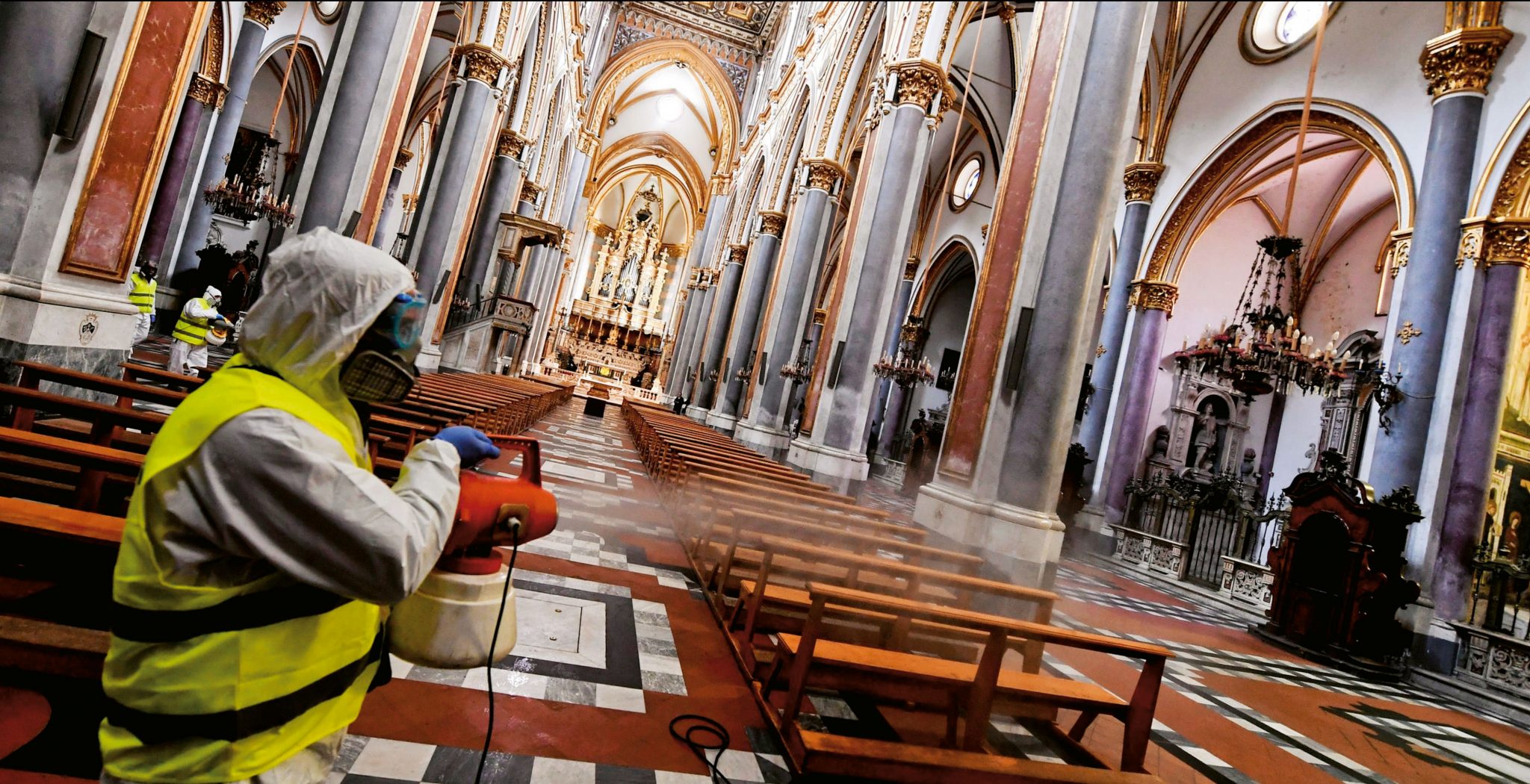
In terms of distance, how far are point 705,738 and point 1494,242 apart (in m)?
10.4

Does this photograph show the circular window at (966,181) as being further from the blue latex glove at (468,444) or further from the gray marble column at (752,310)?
the blue latex glove at (468,444)

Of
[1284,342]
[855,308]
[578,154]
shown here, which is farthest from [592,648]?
[578,154]

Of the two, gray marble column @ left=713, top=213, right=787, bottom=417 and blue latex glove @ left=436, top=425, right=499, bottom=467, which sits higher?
gray marble column @ left=713, top=213, right=787, bottom=417

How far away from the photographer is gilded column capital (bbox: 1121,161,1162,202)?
1245cm

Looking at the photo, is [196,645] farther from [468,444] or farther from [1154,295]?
[1154,295]

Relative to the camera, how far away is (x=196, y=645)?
3.21ft

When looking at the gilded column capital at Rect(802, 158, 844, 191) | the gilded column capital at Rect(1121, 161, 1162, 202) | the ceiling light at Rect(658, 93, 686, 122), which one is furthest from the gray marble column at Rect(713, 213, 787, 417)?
the ceiling light at Rect(658, 93, 686, 122)

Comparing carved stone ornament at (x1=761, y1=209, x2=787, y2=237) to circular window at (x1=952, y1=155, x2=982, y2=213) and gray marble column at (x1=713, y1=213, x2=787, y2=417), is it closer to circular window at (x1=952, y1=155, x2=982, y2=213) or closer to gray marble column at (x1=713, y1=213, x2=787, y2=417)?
gray marble column at (x1=713, y1=213, x2=787, y2=417)

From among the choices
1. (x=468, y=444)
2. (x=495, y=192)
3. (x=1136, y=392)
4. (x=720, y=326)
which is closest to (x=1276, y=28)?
(x=468, y=444)

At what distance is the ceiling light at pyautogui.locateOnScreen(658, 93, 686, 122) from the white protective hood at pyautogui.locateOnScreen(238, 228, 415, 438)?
33.0 meters

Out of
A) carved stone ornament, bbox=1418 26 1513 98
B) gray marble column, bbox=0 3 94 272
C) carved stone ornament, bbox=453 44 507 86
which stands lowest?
gray marble column, bbox=0 3 94 272

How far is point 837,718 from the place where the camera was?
291 centimetres

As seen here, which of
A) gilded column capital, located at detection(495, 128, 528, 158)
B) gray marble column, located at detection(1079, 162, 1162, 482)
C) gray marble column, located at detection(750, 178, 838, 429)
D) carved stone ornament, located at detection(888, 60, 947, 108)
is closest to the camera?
gilded column capital, located at detection(495, 128, 528, 158)

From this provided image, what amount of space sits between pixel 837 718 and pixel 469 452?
7.43 feet
